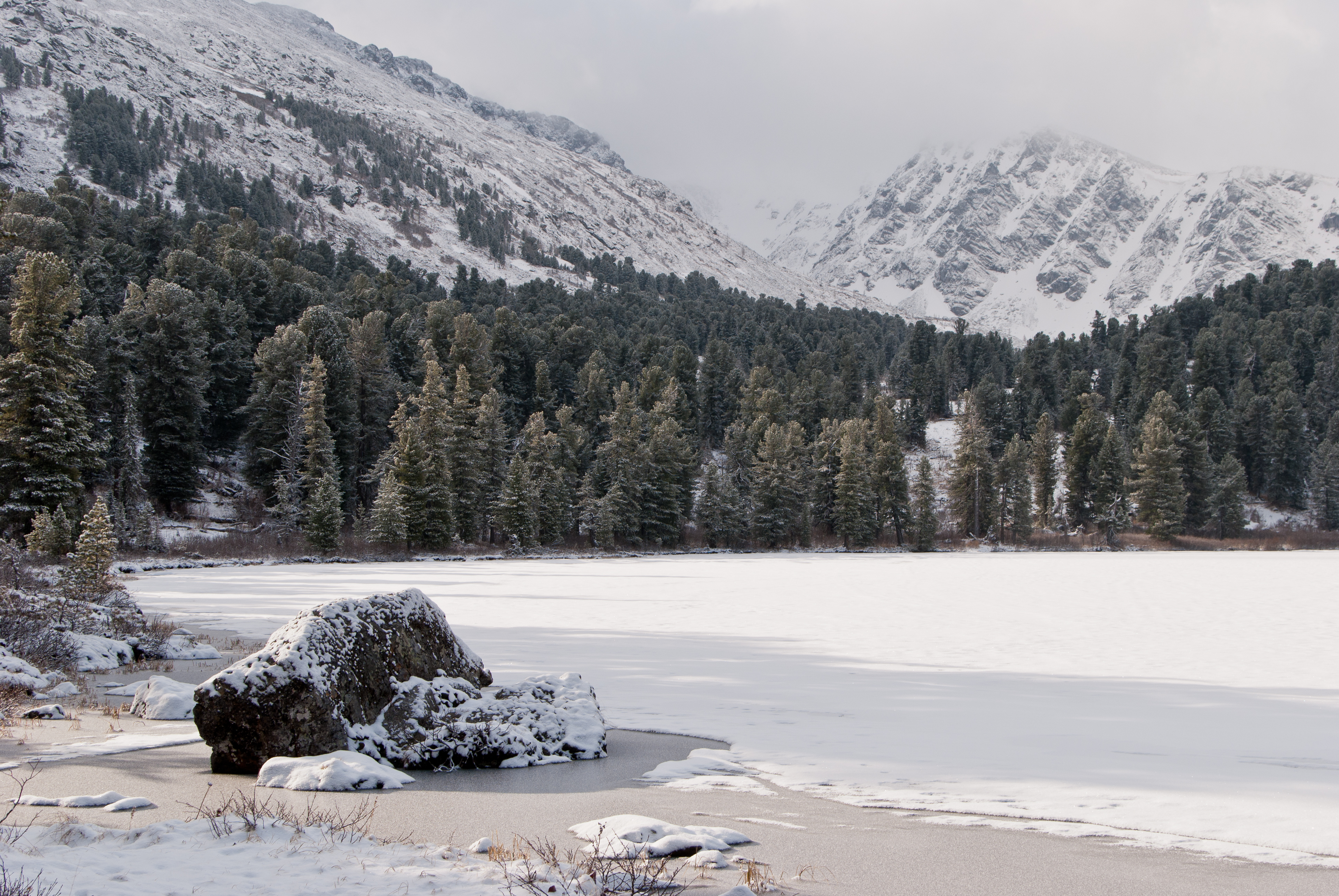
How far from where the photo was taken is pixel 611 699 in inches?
524

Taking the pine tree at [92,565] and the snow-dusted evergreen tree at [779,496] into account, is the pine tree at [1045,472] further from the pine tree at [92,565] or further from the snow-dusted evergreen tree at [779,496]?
the pine tree at [92,565]

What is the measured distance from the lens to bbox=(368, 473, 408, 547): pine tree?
6034 centimetres

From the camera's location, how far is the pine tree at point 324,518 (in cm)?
5772

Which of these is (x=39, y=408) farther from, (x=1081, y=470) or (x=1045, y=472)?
(x=1081, y=470)

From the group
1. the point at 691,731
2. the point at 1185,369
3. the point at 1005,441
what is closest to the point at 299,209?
the point at 1005,441

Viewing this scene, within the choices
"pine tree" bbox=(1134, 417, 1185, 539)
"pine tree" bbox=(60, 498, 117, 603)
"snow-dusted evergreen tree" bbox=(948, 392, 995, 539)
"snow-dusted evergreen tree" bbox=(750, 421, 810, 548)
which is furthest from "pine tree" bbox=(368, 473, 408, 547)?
"pine tree" bbox=(1134, 417, 1185, 539)

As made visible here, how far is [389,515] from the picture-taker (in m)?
60.3

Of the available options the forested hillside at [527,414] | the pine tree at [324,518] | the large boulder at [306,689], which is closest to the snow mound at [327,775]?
the large boulder at [306,689]

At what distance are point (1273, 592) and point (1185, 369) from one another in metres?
125

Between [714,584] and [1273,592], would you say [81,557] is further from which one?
[1273,592]

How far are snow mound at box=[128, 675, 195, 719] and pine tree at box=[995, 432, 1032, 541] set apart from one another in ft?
302

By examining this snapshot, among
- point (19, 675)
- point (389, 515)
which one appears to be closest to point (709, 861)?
point (19, 675)

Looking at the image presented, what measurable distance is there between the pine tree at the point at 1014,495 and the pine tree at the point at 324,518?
2706 inches

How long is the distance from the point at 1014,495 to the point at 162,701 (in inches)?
3687
